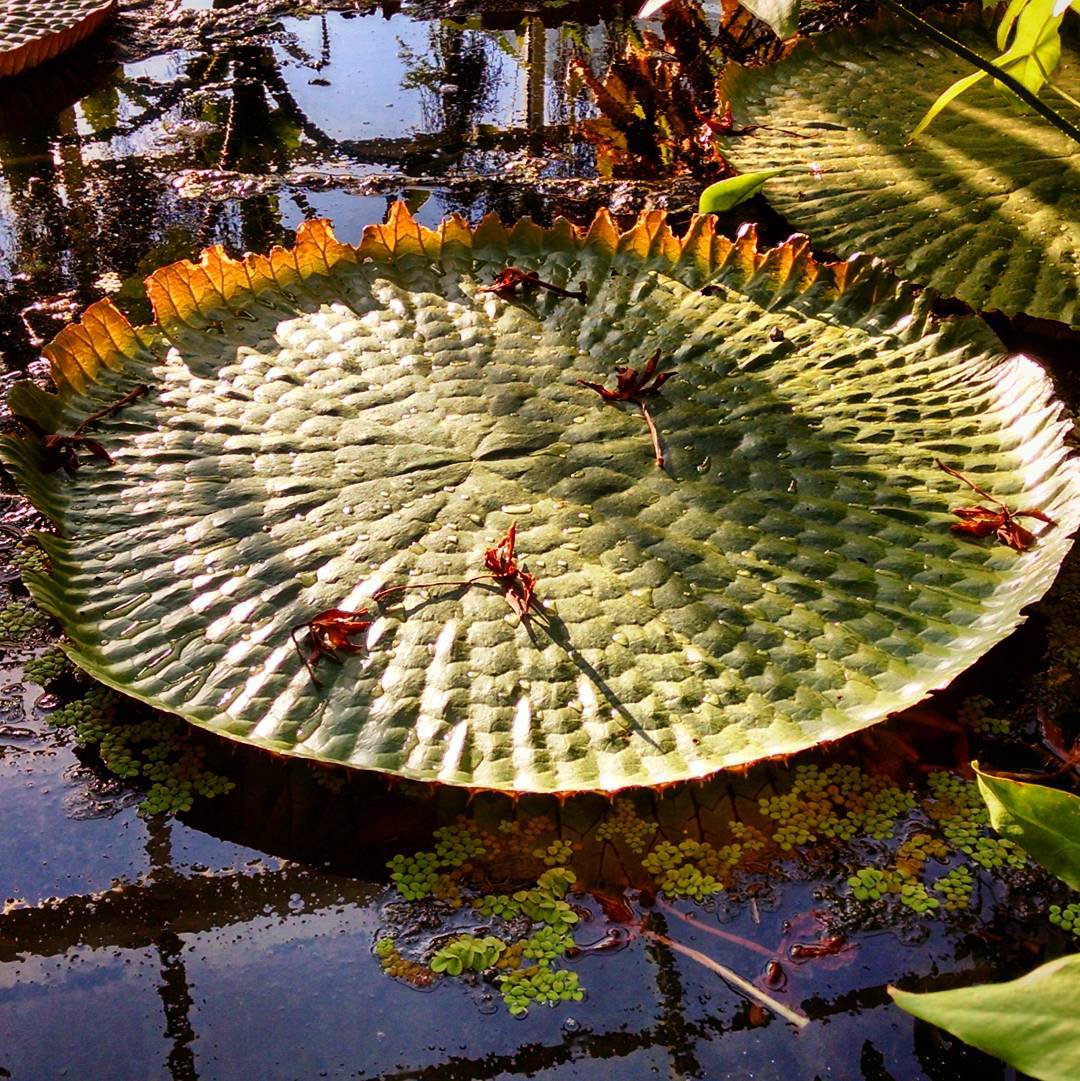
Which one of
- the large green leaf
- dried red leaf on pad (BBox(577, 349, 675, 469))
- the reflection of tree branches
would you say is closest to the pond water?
dried red leaf on pad (BBox(577, 349, 675, 469))

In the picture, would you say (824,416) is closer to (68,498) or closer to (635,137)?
(68,498)

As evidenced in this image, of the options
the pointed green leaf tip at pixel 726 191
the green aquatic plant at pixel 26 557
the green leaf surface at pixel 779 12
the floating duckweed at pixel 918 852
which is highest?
the green leaf surface at pixel 779 12

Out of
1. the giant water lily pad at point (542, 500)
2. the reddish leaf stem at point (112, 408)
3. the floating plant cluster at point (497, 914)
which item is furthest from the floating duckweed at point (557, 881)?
the reddish leaf stem at point (112, 408)

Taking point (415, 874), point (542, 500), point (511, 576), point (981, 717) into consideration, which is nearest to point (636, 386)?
point (542, 500)

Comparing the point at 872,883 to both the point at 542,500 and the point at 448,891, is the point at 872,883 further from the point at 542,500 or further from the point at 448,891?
the point at 542,500

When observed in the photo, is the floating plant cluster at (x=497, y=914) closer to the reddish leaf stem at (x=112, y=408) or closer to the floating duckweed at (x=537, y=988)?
the floating duckweed at (x=537, y=988)

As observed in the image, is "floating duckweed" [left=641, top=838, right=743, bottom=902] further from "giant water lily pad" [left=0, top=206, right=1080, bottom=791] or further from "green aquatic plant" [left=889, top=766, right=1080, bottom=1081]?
"green aquatic plant" [left=889, top=766, right=1080, bottom=1081]
